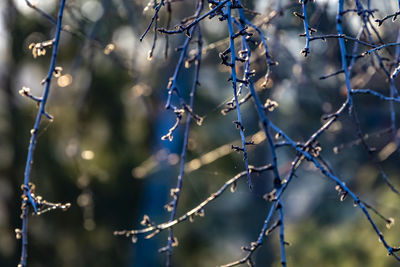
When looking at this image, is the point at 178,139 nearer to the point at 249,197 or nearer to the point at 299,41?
the point at 249,197

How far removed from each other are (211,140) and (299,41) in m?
3.63

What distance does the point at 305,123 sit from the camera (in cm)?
492

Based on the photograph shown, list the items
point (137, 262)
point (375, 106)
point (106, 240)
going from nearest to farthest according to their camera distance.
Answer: point (375, 106)
point (137, 262)
point (106, 240)

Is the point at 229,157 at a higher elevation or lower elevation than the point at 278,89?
higher

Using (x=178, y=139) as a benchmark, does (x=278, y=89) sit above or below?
below

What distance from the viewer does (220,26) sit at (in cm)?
511

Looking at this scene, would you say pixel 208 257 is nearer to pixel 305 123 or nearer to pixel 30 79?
pixel 305 123

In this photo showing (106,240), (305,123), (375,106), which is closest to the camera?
(375,106)

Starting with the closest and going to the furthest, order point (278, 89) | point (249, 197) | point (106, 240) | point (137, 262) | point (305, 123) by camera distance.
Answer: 1. point (278, 89)
2. point (305, 123)
3. point (137, 262)
4. point (106, 240)
5. point (249, 197)

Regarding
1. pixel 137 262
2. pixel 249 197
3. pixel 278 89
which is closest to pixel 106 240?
pixel 137 262

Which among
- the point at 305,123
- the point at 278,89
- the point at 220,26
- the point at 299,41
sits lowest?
the point at 278,89

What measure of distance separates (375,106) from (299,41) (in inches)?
65.0

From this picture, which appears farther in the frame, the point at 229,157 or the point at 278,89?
the point at 229,157

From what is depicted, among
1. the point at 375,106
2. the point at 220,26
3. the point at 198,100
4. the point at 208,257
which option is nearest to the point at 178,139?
the point at 198,100
